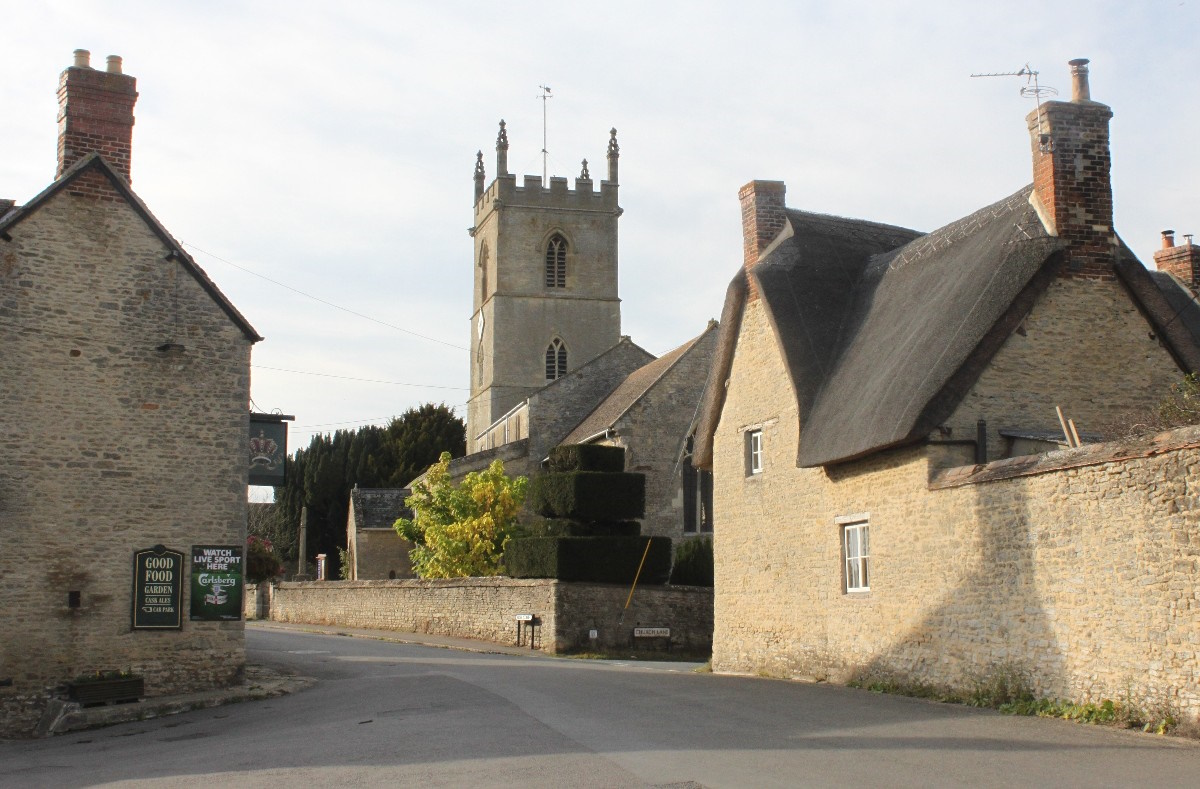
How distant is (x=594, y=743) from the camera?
11398 millimetres

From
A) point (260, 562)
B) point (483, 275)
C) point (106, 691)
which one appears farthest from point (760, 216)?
point (483, 275)

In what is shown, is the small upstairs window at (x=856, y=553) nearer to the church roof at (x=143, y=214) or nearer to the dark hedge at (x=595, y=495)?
the church roof at (x=143, y=214)

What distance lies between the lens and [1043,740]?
36.9ft

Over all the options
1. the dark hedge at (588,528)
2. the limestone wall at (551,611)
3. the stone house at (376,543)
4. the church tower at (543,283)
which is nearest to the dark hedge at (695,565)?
the limestone wall at (551,611)

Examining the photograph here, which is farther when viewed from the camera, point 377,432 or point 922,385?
point 377,432

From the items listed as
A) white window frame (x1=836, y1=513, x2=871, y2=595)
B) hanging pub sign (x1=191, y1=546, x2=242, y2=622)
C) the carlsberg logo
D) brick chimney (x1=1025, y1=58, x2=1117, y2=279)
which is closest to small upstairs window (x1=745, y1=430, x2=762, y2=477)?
white window frame (x1=836, y1=513, x2=871, y2=595)

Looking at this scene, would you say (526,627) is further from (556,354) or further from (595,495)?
(556,354)

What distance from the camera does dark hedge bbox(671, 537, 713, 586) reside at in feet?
93.3

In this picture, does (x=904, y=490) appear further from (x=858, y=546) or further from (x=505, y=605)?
(x=505, y=605)

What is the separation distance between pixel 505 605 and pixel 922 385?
15404 mm

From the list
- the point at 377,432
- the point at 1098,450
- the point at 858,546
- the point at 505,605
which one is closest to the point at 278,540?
the point at 377,432

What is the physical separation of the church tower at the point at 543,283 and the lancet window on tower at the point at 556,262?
0.05m

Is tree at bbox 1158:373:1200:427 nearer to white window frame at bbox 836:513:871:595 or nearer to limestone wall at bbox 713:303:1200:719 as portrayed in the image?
limestone wall at bbox 713:303:1200:719

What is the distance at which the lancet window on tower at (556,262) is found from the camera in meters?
59.6
